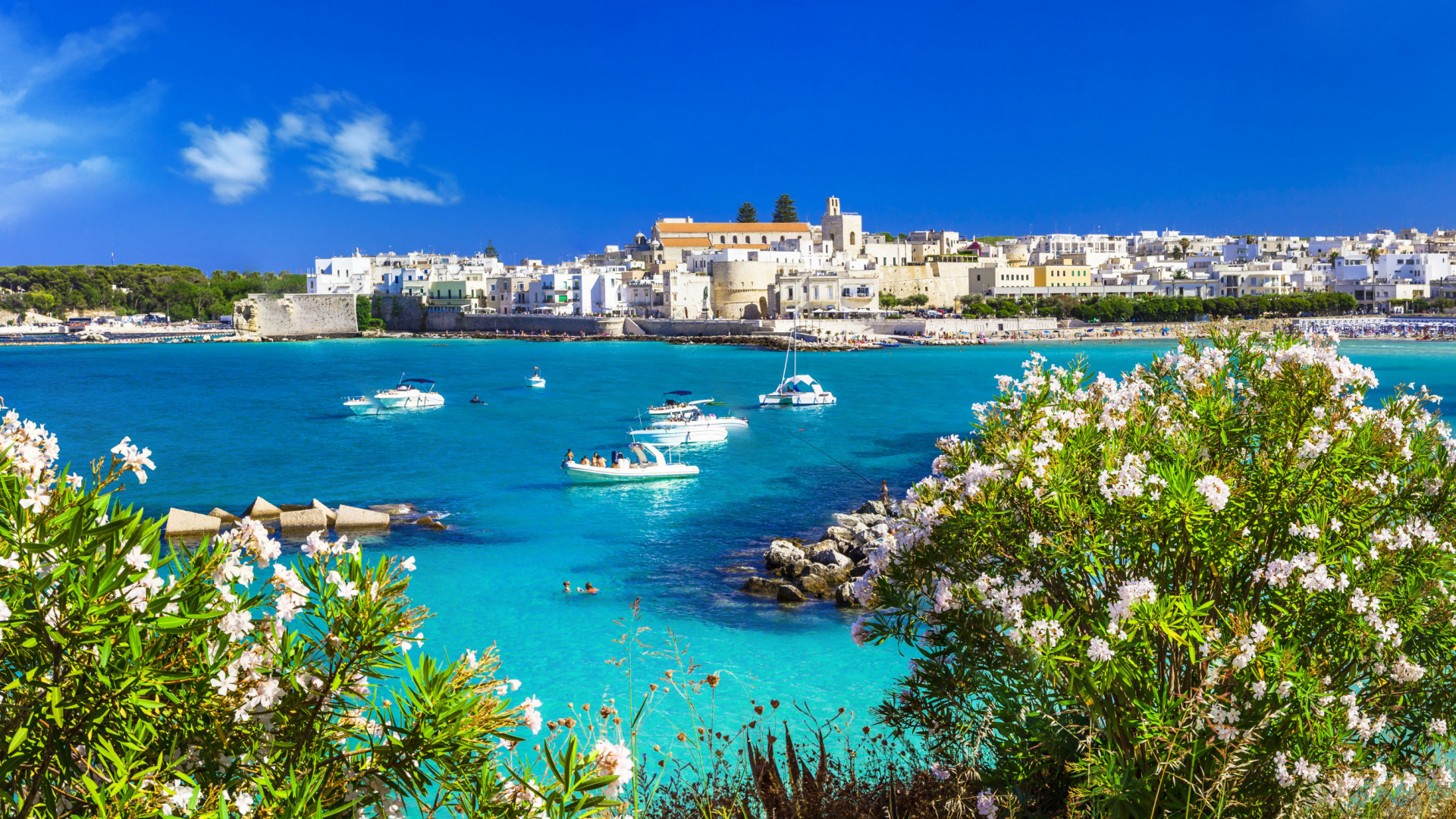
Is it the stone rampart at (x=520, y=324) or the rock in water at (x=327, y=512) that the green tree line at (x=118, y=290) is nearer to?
the stone rampart at (x=520, y=324)

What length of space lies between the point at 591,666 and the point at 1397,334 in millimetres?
84542

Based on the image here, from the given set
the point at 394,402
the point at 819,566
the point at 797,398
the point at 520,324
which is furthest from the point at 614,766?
the point at 520,324

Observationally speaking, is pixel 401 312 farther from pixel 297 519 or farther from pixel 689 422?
pixel 297 519

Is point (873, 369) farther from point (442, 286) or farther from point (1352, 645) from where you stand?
point (442, 286)

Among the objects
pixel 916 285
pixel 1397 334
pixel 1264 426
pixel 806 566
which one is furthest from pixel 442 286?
pixel 1264 426

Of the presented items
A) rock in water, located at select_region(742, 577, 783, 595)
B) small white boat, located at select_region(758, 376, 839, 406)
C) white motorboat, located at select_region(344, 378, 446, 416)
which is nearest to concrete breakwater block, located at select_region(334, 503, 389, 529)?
rock in water, located at select_region(742, 577, 783, 595)

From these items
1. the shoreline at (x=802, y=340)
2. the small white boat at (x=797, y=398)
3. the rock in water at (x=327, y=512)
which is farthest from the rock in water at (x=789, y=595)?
the shoreline at (x=802, y=340)

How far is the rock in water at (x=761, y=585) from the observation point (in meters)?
13.4

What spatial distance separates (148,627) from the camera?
240cm

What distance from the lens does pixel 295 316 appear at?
94.6 meters

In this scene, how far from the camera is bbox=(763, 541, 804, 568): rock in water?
14.3 metres

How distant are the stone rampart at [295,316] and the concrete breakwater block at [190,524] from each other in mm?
82390

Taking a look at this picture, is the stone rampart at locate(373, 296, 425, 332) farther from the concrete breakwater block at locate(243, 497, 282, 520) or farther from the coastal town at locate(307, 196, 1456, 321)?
the concrete breakwater block at locate(243, 497, 282, 520)

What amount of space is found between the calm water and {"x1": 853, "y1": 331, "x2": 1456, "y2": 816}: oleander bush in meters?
2.85
